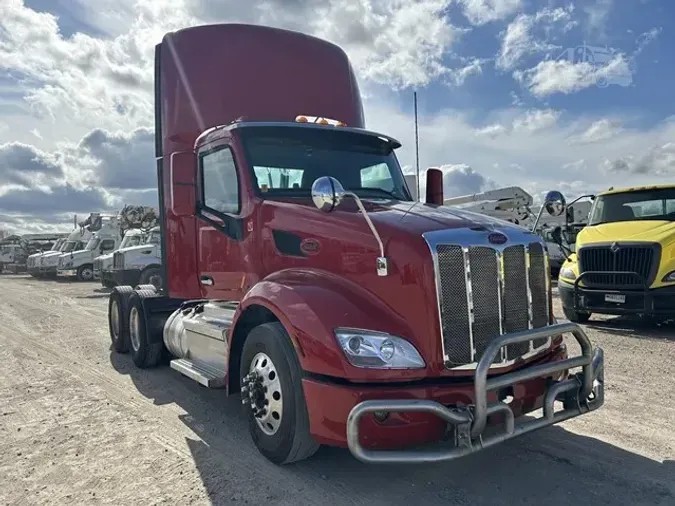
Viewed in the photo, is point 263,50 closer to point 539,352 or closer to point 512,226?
point 512,226

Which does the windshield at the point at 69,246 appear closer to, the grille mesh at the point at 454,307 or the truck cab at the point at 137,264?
the truck cab at the point at 137,264

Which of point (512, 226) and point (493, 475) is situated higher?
point (512, 226)

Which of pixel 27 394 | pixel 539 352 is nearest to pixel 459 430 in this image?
pixel 539 352

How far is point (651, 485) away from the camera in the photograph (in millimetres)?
3516

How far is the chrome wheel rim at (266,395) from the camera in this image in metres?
3.79

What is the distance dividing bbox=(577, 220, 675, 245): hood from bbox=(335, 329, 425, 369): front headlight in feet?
22.7

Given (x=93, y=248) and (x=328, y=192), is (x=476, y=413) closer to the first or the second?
(x=328, y=192)

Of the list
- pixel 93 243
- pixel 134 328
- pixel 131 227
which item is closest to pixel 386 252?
pixel 134 328

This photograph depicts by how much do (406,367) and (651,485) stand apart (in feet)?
5.95

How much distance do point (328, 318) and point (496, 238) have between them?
50.0 inches

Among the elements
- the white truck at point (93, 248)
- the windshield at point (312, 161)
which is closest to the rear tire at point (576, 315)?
the windshield at point (312, 161)

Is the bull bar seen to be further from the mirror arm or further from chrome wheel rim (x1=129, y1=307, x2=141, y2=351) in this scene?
chrome wheel rim (x1=129, y1=307, x2=141, y2=351)

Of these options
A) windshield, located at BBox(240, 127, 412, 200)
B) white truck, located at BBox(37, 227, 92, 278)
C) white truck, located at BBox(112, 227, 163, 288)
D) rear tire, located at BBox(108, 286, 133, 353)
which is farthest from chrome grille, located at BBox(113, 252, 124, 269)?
windshield, located at BBox(240, 127, 412, 200)

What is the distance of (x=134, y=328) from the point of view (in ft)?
24.7
